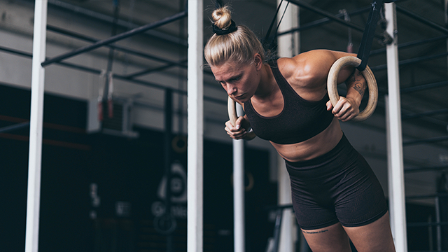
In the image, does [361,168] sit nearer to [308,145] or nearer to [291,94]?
[308,145]

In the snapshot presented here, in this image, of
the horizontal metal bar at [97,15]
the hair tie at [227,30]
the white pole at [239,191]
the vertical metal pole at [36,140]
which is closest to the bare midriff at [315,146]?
the hair tie at [227,30]

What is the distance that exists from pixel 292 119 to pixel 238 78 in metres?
→ 0.30

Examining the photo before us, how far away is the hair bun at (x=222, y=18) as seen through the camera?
168 centimetres

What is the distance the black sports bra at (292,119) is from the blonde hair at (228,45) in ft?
0.63

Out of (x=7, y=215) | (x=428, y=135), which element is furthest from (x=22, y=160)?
(x=428, y=135)

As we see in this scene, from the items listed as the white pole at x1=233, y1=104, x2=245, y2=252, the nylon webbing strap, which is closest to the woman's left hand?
the nylon webbing strap

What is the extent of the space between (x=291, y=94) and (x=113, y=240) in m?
5.03

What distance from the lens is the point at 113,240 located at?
20.4 ft

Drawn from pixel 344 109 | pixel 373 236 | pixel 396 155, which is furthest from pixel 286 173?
pixel 344 109

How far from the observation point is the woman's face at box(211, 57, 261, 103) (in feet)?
5.47

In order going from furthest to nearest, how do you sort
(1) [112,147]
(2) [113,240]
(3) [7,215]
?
(1) [112,147], (2) [113,240], (3) [7,215]

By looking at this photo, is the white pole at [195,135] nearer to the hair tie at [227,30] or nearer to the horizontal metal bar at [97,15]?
the hair tie at [227,30]

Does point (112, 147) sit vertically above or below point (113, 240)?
above

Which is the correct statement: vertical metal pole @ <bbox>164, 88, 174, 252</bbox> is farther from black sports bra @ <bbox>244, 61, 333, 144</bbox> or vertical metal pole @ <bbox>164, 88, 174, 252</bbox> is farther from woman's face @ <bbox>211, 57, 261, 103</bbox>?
woman's face @ <bbox>211, 57, 261, 103</bbox>
